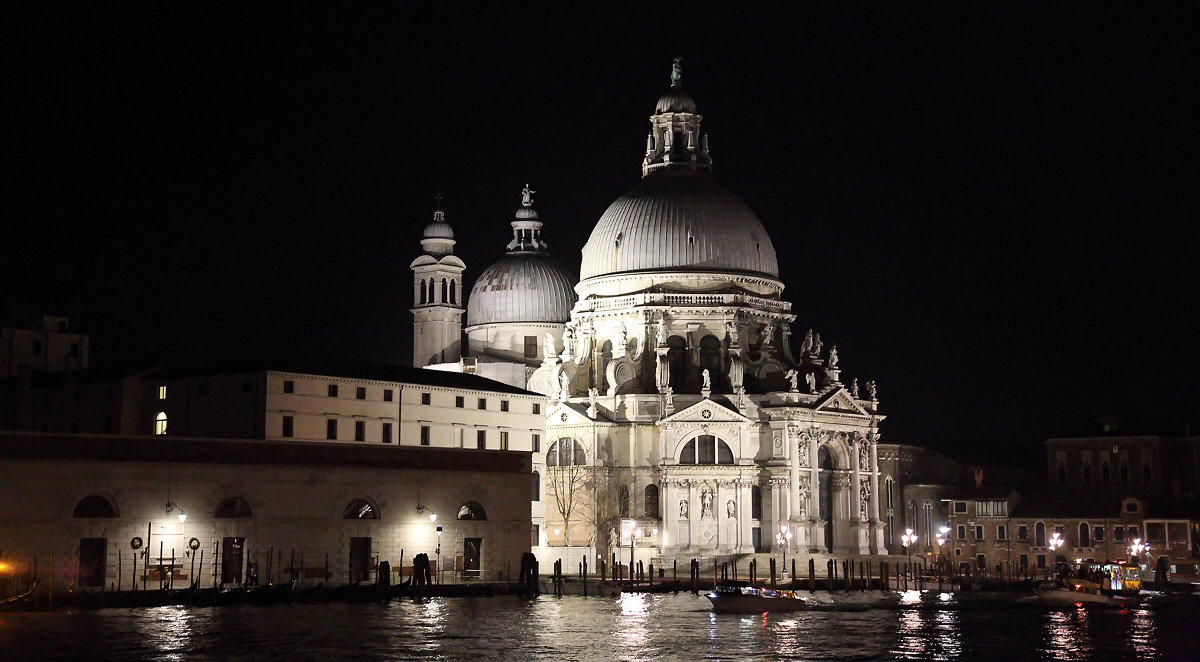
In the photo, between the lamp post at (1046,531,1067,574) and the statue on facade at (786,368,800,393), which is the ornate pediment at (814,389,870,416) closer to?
the statue on facade at (786,368,800,393)

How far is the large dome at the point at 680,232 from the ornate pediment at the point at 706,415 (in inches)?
317

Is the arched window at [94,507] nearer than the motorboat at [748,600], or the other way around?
the arched window at [94,507]

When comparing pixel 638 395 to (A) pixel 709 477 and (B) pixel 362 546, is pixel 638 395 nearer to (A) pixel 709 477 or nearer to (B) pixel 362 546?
(A) pixel 709 477

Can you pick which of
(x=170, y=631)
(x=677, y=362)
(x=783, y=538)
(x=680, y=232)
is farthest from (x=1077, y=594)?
(x=170, y=631)

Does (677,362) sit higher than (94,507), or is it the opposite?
(677,362)

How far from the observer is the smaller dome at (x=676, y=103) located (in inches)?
3590

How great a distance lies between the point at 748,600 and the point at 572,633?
39.9ft

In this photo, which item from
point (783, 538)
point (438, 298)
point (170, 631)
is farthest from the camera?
point (438, 298)

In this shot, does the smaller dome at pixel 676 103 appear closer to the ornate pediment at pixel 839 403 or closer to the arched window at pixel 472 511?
the ornate pediment at pixel 839 403

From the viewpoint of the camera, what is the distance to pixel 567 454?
277 ft

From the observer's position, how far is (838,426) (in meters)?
85.7

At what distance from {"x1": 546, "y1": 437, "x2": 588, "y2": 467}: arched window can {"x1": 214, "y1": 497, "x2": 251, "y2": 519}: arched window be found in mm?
27644

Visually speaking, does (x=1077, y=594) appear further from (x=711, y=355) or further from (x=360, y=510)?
(x=360, y=510)

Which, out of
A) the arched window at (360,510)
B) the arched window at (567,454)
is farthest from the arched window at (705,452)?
the arched window at (360,510)
